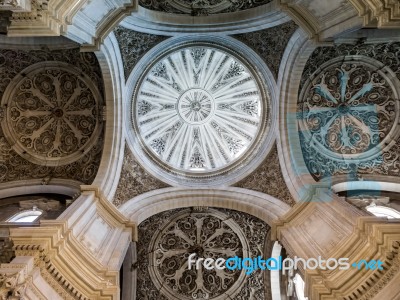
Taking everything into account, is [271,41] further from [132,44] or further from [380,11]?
[380,11]

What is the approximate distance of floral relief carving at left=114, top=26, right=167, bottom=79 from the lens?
1198cm

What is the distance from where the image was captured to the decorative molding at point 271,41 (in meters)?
11.6

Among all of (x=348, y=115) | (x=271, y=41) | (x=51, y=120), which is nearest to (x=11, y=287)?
(x=51, y=120)

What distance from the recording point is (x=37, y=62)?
12273 mm

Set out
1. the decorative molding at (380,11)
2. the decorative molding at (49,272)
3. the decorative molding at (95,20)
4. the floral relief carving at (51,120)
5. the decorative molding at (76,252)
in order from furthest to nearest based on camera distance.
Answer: the floral relief carving at (51,120) < the decorative molding at (95,20) < the decorative molding at (76,252) < the decorative molding at (49,272) < the decorative molding at (380,11)

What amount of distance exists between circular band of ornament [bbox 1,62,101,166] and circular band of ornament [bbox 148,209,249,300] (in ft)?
13.8

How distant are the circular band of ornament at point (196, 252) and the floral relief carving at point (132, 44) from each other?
17.6 feet

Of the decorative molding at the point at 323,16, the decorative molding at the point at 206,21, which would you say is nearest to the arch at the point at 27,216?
the decorative molding at the point at 206,21

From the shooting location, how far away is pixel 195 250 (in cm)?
1367

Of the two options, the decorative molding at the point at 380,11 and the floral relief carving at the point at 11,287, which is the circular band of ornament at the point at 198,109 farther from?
the floral relief carving at the point at 11,287

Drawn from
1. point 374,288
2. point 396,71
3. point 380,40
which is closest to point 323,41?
point 380,40

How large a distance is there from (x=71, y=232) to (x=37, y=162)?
5783mm

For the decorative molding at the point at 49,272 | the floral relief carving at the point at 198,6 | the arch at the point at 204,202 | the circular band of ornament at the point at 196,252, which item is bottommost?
the circular band of ornament at the point at 196,252

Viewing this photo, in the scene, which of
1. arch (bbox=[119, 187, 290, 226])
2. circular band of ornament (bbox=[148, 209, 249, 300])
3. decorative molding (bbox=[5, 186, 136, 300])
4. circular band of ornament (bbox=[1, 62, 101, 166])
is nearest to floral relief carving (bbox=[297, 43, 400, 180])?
arch (bbox=[119, 187, 290, 226])
